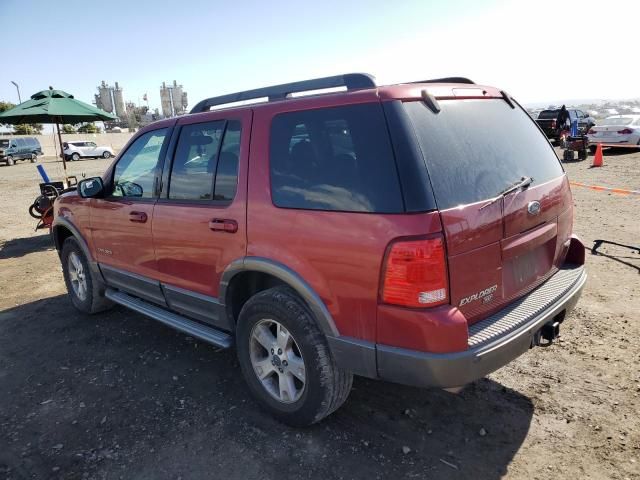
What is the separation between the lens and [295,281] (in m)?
2.63

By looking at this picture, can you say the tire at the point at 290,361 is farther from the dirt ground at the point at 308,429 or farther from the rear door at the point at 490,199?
the rear door at the point at 490,199

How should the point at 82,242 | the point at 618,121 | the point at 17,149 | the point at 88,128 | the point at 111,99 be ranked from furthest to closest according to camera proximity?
the point at 111,99 → the point at 88,128 → the point at 17,149 → the point at 618,121 → the point at 82,242

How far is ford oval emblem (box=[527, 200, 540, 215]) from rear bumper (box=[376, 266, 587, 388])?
513mm

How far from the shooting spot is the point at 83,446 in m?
2.90

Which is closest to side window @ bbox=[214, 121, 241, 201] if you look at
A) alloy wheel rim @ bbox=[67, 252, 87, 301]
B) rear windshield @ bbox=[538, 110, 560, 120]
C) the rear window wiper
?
the rear window wiper

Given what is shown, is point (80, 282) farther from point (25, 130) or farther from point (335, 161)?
point (25, 130)

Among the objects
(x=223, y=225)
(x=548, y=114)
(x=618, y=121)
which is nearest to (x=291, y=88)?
(x=223, y=225)

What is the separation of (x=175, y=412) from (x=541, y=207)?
2710 millimetres

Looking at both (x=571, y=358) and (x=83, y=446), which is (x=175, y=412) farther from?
(x=571, y=358)

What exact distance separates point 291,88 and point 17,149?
3661 cm

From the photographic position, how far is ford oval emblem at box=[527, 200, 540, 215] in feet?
8.71

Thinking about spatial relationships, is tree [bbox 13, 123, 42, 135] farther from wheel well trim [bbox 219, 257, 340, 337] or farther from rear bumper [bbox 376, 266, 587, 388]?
rear bumper [bbox 376, 266, 587, 388]

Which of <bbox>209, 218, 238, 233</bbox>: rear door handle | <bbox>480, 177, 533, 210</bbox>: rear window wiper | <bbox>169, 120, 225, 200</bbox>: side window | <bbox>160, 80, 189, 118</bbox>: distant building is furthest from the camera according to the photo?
<bbox>160, 80, 189, 118</bbox>: distant building

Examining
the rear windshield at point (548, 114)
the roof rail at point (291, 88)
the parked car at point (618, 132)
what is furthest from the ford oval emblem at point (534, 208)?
the rear windshield at point (548, 114)
